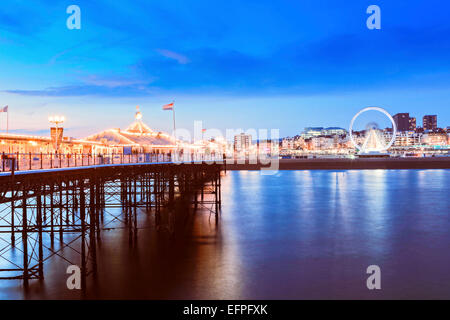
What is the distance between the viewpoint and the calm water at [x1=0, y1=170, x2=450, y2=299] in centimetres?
1891

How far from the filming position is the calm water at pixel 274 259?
1891 cm

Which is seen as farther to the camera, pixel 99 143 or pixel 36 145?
pixel 99 143

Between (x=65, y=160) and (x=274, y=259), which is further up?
(x=65, y=160)

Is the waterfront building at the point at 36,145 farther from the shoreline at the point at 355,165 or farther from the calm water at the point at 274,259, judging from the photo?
the shoreline at the point at 355,165

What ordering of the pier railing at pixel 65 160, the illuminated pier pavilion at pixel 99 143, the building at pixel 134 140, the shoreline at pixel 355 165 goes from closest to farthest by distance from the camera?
the pier railing at pixel 65 160, the illuminated pier pavilion at pixel 99 143, the building at pixel 134 140, the shoreline at pixel 355 165

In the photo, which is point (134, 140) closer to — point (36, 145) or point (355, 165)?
point (36, 145)

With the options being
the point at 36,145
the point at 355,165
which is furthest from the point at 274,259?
the point at 355,165

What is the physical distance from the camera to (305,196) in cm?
5834

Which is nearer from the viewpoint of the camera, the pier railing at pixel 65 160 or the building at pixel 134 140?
the pier railing at pixel 65 160

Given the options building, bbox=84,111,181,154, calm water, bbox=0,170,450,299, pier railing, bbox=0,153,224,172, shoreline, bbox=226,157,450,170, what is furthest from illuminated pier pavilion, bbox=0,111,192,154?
shoreline, bbox=226,157,450,170

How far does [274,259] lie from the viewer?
2497 cm

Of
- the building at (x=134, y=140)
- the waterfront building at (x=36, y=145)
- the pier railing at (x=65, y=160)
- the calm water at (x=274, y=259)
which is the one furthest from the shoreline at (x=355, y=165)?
the pier railing at (x=65, y=160)
